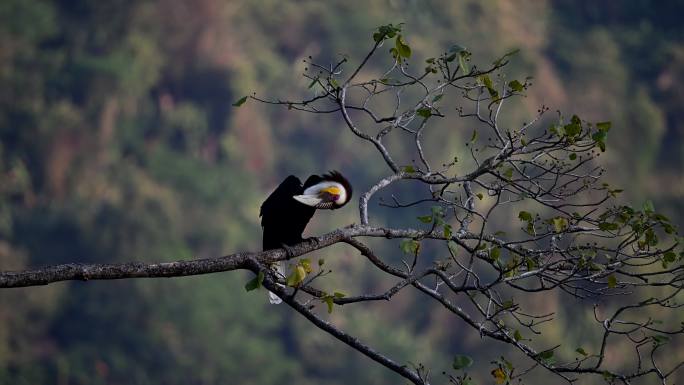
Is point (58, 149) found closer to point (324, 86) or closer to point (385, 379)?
point (385, 379)

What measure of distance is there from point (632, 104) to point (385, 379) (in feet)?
25.6

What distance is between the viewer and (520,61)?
20.9 m

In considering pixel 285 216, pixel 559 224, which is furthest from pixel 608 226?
pixel 285 216

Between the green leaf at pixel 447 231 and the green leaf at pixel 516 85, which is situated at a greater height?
the green leaf at pixel 516 85

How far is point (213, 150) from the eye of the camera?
Answer: 23.0 m

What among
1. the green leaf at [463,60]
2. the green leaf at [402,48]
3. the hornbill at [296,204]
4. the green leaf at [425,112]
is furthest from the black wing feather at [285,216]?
the green leaf at [463,60]

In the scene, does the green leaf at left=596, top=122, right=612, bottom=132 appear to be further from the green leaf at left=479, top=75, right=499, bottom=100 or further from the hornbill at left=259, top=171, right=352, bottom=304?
A: the hornbill at left=259, top=171, right=352, bottom=304

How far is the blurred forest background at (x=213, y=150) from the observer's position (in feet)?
63.0

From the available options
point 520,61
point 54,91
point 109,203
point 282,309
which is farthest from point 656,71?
point 54,91

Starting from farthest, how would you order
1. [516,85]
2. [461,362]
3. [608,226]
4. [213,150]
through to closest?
[213,150] → [516,85] → [608,226] → [461,362]

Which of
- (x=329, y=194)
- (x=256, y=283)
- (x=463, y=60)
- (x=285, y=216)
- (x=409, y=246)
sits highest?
(x=463, y=60)

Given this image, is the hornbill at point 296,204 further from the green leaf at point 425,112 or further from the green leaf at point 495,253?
the green leaf at point 495,253

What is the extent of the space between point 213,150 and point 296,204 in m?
18.7

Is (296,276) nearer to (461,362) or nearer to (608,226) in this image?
(461,362)
